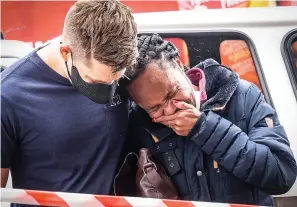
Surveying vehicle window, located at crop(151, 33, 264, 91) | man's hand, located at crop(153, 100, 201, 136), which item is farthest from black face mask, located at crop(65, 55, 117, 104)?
vehicle window, located at crop(151, 33, 264, 91)

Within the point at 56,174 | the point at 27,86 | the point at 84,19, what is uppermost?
the point at 84,19

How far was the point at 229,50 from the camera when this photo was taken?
2189 mm

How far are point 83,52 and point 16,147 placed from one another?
396 mm

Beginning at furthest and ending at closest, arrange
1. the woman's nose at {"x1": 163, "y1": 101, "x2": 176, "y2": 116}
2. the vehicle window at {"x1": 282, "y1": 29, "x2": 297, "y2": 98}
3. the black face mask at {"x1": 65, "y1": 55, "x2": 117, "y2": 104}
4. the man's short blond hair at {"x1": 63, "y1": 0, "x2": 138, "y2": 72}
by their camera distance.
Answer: the vehicle window at {"x1": 282, "y1": 29, "x2": 297, "y2": 98}, the woman's nose at {"x1": 163, "y1": 101, "x2": 176, "y2": 116}, the black face mask at {"x1": 65, "y1": 55, "x2": 117, "y2": 104}, the man's short blond hair at {"x1": 63, "y1": 0, "x2": 138, "y2": 72}

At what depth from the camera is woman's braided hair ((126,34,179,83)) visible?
1.47m

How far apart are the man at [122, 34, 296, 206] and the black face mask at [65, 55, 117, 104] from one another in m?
0.16

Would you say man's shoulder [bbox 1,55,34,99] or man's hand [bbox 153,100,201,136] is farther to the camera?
man's hand [bbox 153,100,201,136]

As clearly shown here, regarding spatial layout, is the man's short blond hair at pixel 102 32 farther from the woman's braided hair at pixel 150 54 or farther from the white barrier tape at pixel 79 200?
the white barrier tape at pixel 79 200

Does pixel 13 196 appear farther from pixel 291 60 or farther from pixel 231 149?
pixel 291 60

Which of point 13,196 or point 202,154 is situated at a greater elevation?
point 13,196

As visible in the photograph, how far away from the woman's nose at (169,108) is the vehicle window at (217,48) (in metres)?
0.77

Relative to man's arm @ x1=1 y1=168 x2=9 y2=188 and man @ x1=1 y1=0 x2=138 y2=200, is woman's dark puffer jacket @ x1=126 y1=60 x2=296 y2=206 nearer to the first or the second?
man @ x1=1 y1=0 x2=138 y2=200

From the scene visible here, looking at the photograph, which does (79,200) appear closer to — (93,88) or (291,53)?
(93,88)

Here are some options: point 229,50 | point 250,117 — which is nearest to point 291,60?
point 229,50
